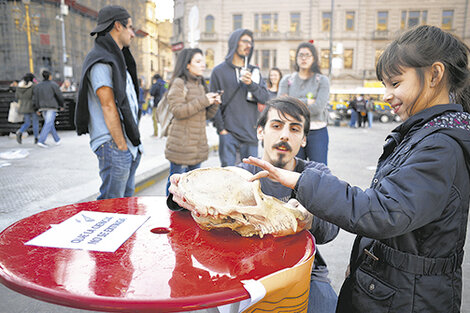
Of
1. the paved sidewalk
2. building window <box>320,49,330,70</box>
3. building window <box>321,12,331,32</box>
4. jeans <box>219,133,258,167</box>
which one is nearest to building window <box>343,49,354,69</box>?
building window <box>320,49,330,70</box>

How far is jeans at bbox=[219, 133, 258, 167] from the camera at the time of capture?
4117mm

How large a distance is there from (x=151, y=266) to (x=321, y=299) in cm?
90

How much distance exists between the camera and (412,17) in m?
31.6

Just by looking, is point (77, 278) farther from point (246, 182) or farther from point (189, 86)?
point (189, 86)

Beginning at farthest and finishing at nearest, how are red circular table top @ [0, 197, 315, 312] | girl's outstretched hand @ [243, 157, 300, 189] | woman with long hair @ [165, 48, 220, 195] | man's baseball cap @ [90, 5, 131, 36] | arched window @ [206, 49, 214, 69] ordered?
arched window @ [206, 49, 214, 69] → woman with long hair @ [165, 48, 220, 195] → man's baseball cap @ [90, 5, 131, 36] → girl's outstretched hand @ [243, 157, 300, 189] → red circular table top @ [0, 197, 315, 312]

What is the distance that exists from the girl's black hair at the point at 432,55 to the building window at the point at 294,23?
112 ft

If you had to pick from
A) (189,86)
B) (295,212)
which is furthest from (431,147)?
(189,86)

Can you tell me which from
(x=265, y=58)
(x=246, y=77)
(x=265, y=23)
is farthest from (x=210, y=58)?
(x=246, y=77)

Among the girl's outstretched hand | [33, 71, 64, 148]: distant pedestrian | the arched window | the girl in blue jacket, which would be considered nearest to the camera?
the girl in blue jacket

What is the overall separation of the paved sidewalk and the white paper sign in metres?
2.07

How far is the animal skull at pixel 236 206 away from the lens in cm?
137

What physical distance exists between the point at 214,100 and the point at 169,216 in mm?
2239

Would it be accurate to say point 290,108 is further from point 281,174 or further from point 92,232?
point 92,232

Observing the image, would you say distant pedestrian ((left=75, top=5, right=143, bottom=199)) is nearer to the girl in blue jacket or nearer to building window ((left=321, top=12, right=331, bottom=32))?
the girl in blue jacket
